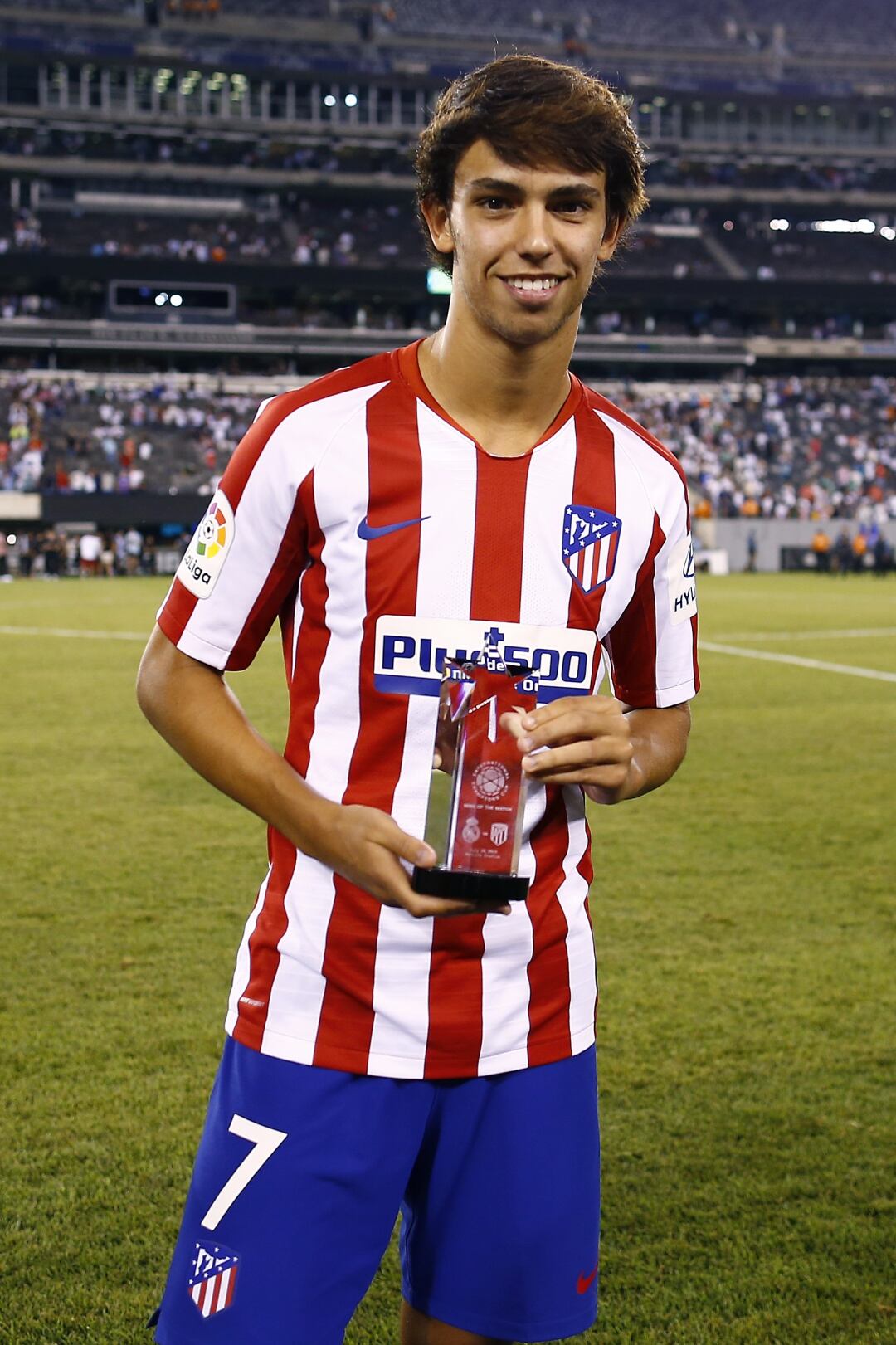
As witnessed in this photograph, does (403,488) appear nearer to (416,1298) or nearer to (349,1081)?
(349,1081)

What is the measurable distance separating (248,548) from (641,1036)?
3281 mm

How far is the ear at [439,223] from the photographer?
1.94 metres

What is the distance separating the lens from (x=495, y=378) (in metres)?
1.90

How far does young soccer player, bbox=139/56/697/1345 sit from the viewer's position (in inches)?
70.1

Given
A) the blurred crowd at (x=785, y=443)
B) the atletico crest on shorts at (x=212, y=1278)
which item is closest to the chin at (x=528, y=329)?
the atletico crest on shorts at (x=212, y=1278)

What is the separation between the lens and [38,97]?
52156 mm

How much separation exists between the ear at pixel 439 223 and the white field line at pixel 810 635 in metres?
16.2

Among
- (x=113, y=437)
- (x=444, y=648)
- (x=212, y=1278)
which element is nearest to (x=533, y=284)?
(x=444, y=648)

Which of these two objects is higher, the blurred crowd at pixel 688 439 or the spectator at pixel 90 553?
the blurred crowd at pixel 688 439

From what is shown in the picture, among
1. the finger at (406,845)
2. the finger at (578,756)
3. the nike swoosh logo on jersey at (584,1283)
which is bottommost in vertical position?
the nike swoosh logo on jersey at (584,1283)

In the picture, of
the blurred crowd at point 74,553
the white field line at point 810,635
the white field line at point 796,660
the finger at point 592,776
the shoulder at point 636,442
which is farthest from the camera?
the blurred crowd at point 74,553

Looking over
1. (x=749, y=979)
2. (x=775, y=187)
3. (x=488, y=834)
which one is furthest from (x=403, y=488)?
(x=775, y=187)

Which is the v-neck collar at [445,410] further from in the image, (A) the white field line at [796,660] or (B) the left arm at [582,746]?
(A) the white field line at [796,660]

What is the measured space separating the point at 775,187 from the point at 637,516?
6118cm
